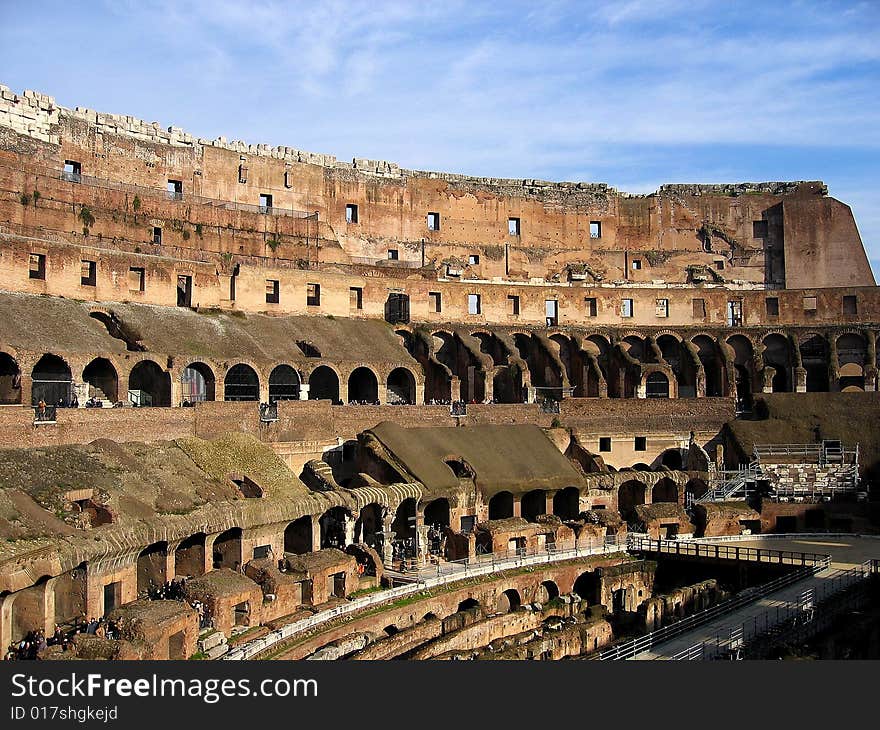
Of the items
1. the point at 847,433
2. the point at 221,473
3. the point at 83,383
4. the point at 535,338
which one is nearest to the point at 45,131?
the point at 83,383

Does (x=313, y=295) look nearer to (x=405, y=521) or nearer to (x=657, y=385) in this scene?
(x=405, y=521)

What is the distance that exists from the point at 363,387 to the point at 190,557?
19.4 metres

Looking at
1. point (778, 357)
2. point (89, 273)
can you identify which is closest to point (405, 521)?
point (89, 273)

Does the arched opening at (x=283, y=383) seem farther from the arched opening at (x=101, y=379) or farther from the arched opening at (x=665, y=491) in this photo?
the arched opening at (x=665, y=491)

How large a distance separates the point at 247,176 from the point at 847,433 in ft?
117

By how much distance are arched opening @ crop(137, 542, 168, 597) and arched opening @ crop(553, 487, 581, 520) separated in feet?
62.4

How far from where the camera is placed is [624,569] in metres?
34.3

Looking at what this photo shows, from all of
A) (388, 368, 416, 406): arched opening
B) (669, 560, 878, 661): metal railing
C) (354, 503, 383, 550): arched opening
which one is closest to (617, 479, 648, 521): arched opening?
(388, 368, 416, 406): arched opening

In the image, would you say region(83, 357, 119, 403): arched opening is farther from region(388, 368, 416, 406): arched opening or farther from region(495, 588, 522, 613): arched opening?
region(495, 588, 522, 613): arched opening

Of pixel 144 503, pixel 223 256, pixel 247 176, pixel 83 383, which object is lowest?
pixel 144 503

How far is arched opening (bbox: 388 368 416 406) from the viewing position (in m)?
46.9

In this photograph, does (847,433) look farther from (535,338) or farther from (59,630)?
(59,630)

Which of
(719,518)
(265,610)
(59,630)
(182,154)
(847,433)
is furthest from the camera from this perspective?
(182,154)

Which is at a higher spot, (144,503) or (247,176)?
(247,176)
